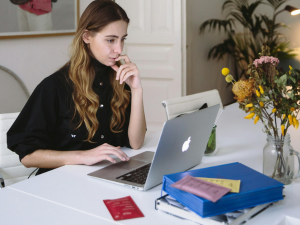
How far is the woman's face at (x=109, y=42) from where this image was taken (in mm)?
1527

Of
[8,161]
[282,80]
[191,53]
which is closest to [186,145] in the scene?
[282,80]

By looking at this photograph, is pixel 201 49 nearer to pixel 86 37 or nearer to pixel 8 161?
pixel 86 37

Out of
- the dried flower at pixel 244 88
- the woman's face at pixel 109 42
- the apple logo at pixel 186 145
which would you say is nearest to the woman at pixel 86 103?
the woman's face at pixel 109 42

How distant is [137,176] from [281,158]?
47cm

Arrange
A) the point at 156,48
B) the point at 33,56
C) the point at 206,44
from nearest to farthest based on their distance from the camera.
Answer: the point at 33,56 → the point at 156,48 → the point at 206,44

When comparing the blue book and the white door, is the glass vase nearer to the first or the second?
the blue book

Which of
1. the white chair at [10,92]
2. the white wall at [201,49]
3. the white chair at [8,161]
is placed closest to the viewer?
the white chair at [8,161]

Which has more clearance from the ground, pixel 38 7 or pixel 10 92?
pixel 38 7

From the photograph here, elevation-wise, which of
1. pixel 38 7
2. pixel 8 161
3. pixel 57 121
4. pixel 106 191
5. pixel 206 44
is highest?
pixel 38 7

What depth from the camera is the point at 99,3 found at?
158 cm

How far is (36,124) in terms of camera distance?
Result: 1446 mm

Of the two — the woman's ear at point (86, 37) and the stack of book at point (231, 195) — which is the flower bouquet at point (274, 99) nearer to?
the stack of book at point (231, 195)

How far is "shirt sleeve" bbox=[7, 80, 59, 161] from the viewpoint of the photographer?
1418mm

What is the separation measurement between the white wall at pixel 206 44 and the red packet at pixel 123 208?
3606 mm
